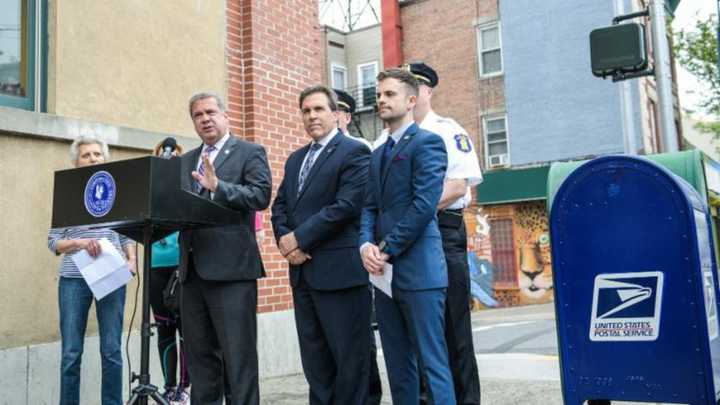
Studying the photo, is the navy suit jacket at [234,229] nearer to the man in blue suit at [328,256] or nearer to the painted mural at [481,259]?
the man in blue suit at [328,256]

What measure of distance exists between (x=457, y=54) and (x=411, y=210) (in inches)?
718

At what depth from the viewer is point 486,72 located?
20.4 meters

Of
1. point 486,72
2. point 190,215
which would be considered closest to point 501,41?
point 486,72

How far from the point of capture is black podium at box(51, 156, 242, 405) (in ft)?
10.0

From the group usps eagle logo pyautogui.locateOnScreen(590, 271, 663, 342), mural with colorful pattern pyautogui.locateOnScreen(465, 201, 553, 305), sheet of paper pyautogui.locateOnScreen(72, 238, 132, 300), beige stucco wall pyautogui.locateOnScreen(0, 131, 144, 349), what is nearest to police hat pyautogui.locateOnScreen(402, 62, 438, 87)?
usps eagle logo pyautogui.locateOnScreen(590, 271, 663, 342)

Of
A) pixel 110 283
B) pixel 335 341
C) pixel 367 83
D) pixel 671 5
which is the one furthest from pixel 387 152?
pixel 367 83

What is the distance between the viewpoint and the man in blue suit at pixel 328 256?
150 inches

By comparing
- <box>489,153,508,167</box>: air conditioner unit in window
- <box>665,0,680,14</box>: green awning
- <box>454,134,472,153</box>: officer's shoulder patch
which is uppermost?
<box>489,153,508,167</box>: air conditioner unit in window

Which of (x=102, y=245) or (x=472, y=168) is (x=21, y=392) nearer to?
(x=102, y=245)

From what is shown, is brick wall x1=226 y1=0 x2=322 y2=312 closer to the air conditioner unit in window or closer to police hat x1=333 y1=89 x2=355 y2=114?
police hat x1=333 y1=89 x2=355 y2=114

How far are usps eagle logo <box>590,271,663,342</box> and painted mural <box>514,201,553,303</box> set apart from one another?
53.1 ft

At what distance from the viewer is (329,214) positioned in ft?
12.5

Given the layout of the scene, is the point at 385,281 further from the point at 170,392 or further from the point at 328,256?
the point at 170,392

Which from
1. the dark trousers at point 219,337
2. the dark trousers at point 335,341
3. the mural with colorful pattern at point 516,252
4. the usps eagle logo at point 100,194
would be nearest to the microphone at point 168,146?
the dark trousers at point 219,337
